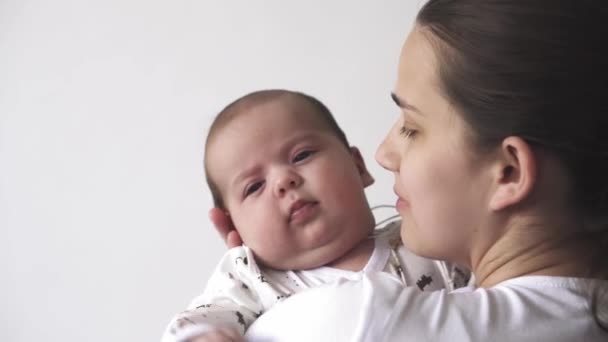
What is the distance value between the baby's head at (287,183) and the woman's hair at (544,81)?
1.27 ft

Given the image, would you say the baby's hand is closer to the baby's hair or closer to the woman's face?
the woman's face

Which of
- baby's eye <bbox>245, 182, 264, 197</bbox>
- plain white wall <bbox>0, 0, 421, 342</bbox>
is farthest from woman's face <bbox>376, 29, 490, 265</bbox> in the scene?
plain white wall <bbox>0, 0, 421, 342</bbox>

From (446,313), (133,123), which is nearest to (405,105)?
(446,313)

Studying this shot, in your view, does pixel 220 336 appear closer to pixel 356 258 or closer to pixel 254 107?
pixel 356 258

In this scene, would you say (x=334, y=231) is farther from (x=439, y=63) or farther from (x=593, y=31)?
(x=593, y=31)

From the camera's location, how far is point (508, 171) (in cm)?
71

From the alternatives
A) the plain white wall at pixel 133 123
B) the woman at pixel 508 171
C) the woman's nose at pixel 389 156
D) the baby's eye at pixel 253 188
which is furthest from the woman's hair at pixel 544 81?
the plain white wall at pixel 133 123

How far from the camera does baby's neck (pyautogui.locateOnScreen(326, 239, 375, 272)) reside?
1056 mm

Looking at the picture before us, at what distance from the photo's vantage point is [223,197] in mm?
1149

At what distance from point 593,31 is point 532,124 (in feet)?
0.38

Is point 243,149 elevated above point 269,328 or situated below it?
above

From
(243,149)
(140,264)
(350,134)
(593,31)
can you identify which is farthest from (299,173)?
(140,264)

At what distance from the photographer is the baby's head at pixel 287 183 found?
3.43 ft

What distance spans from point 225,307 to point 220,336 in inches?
8.4
